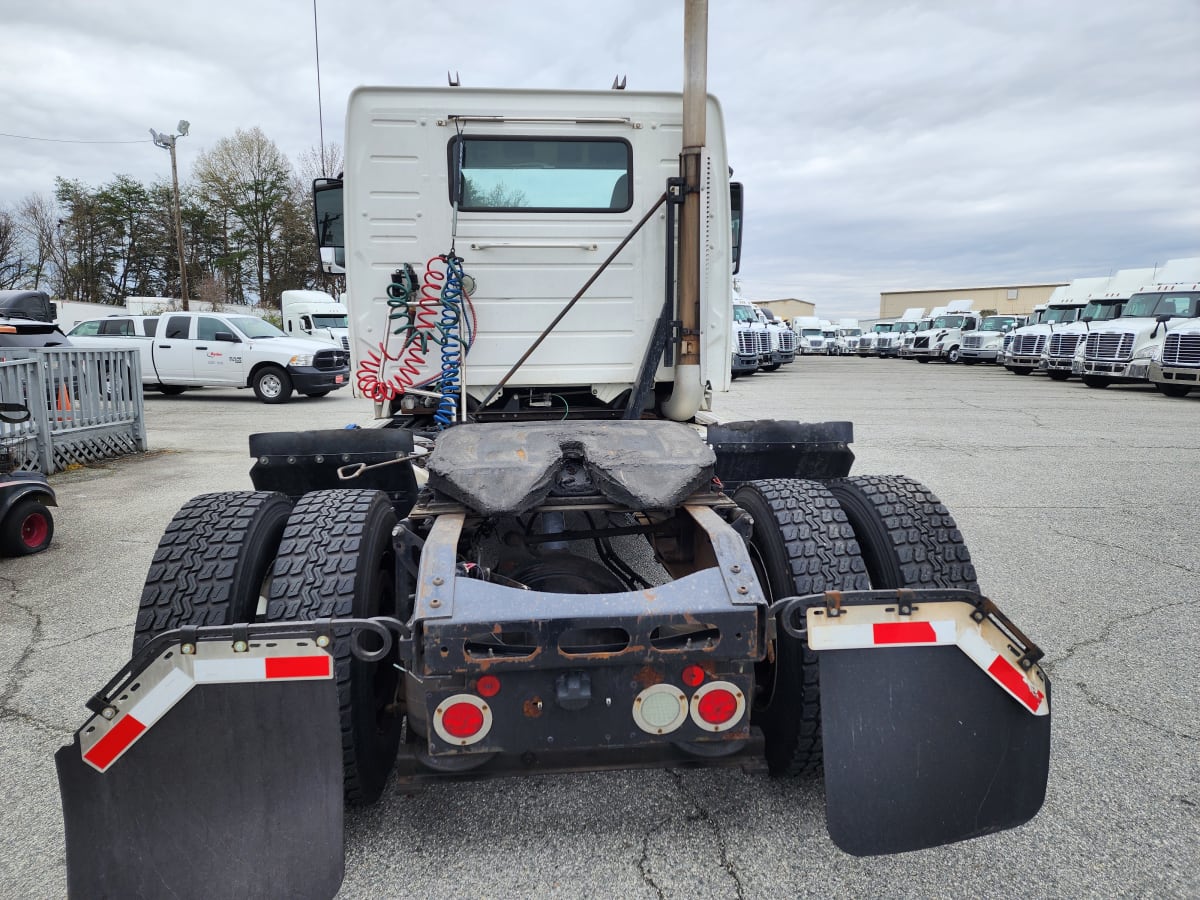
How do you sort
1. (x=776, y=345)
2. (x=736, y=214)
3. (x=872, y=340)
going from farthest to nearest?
1. (x=872, y=340)
2. (x=776, y=345)
3. (x=736, y=214)

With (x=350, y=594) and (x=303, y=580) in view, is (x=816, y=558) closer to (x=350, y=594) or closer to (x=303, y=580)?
(x=350, y=594)

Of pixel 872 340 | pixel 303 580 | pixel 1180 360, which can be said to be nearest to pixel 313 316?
pixel 1180 360

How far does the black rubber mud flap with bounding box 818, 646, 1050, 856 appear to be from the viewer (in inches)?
73.3

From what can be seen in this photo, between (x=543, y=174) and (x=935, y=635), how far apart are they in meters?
3.42

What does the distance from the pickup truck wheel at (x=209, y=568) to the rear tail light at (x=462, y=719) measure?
30.3 inches

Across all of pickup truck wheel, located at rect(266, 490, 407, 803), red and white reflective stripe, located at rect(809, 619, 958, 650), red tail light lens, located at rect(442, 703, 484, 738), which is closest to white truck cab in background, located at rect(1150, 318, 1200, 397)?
red and white reflective stripe, located at rect(809, 619, 958, 650)

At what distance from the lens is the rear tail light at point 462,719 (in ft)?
6.05

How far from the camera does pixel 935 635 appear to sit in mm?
Answer: 1848

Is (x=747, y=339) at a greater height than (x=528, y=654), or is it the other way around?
(x=747, y=339)

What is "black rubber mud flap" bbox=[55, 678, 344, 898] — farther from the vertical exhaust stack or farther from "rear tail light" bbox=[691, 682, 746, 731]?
the vertical exhaust stack

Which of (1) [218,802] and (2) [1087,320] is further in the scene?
(2) [1087,320]

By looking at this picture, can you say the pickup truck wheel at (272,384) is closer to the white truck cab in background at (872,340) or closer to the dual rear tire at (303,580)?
the dual rear tire at (303,580)

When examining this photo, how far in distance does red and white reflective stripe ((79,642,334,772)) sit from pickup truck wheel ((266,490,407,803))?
250 millimetres

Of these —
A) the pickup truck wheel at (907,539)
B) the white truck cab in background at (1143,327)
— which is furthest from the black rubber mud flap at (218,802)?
the white truck cab in background at (1143,327)
